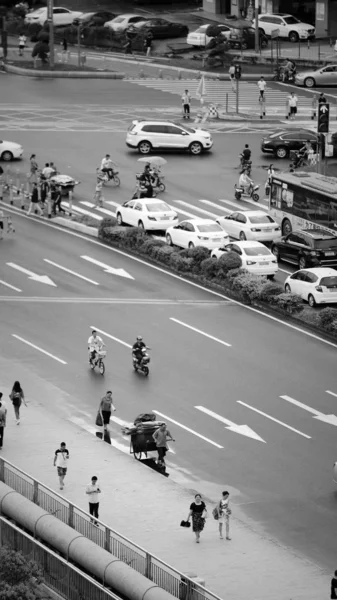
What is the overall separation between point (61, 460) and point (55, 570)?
6.85 meters

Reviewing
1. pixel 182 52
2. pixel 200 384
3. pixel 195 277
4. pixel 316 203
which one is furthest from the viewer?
pixel 182 52

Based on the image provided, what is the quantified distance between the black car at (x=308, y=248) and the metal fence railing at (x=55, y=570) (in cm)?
3003

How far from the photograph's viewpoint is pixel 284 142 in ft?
279

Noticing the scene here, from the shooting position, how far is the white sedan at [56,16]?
11981 centimetres

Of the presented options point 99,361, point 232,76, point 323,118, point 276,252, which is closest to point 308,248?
point 276,252

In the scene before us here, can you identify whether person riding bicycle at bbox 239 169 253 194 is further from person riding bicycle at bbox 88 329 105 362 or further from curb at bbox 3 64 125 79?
curb at bbox 3 64 125 79

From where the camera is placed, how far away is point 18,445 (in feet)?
152

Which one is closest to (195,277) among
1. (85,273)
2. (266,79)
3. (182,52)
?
(85,273)

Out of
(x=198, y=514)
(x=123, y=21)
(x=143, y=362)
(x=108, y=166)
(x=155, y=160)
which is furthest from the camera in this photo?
(x=123, y=21)

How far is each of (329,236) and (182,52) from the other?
4774 centimetres

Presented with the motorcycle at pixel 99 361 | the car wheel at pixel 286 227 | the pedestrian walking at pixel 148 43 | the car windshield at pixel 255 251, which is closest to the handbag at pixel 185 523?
the motorcycle at pixel 99 361

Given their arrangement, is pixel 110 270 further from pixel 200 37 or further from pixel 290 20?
pixel 290 20

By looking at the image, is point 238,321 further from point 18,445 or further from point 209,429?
point 18,445

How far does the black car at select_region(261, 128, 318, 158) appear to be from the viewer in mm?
85125
